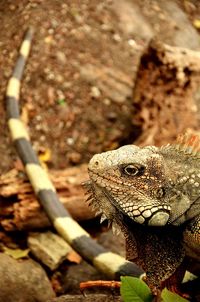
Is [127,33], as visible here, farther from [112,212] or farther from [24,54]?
[112,212]

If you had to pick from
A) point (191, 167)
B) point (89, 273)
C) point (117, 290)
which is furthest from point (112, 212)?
point (89, 273)

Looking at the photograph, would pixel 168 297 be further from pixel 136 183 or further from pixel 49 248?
pixel 49 248

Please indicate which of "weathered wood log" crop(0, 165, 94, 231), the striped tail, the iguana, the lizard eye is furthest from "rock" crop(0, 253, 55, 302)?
the lizard eye

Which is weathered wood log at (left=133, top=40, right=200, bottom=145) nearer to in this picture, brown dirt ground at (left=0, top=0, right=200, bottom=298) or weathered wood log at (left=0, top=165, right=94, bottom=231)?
weathered wood log at (left=0, top=165, right=94, bottom=231)

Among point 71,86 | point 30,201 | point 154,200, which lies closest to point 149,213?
point 154,200

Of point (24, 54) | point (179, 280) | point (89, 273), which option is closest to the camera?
point (179, 280)
